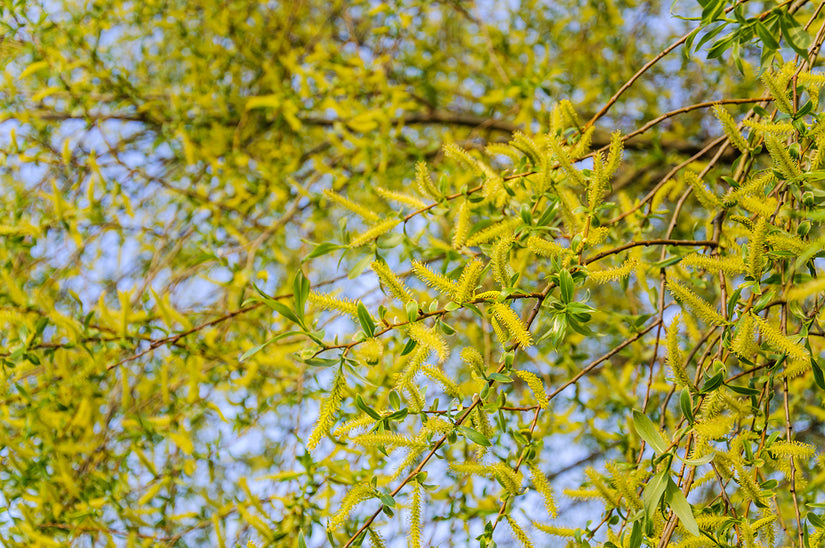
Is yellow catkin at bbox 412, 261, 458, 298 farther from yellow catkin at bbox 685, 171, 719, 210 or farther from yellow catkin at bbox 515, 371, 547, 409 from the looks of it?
yellow catkin at bbox 685, 171, 719, 210

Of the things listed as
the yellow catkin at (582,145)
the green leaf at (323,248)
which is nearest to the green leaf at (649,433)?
the yellow catkin at (582,145)

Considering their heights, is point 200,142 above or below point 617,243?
above

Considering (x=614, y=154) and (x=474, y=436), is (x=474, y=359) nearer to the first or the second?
(x=474, y=436)

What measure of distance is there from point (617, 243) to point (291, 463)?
3.98ft

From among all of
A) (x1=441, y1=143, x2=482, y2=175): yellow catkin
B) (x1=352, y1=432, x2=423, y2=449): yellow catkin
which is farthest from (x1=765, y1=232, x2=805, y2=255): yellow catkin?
(x1=352, y1=432, x2=423, y2=449): yellow catkin

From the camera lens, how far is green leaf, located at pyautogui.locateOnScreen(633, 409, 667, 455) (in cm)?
81

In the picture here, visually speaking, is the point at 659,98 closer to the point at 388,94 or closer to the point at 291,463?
the point at 388,94

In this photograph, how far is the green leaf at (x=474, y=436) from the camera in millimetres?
850

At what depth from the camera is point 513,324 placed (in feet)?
2.47

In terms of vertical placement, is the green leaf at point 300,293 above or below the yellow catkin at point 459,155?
below

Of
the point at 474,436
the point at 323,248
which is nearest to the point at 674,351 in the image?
the point at 474,436

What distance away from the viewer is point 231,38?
270 centimetres

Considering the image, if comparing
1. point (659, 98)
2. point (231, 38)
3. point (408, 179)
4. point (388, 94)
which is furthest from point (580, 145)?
point (659, 98)

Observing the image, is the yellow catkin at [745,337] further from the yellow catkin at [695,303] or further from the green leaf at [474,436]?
the green leaf at [474,436]
